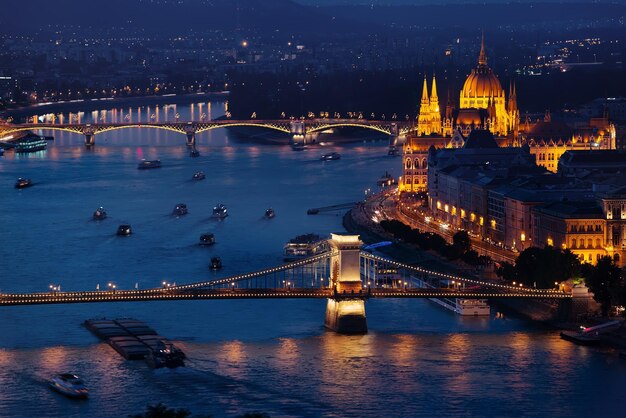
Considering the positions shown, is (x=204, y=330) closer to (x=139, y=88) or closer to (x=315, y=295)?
(x=315, y=295)

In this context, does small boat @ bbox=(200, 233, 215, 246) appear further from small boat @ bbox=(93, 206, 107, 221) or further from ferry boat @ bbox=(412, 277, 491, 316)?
ferry boat @ bbox=(412, 277, 491, 316)

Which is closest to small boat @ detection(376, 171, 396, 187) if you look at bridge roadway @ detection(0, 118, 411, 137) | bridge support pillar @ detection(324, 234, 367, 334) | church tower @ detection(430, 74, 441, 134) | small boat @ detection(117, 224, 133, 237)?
church tower @ detection(430, 74, 441, 134)

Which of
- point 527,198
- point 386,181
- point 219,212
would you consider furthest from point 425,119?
point 527,198

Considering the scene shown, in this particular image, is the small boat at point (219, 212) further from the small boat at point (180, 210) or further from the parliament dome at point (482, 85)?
the parliament dome at point (482, 85)

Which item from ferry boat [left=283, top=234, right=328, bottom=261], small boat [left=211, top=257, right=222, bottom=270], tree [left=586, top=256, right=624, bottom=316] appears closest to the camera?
tree [left=586, top=256, right=624, bottom=316]

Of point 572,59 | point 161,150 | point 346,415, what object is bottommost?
point 346,415

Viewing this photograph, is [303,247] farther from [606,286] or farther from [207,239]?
[606,286]

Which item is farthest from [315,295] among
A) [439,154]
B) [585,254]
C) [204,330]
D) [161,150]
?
[161,150]
